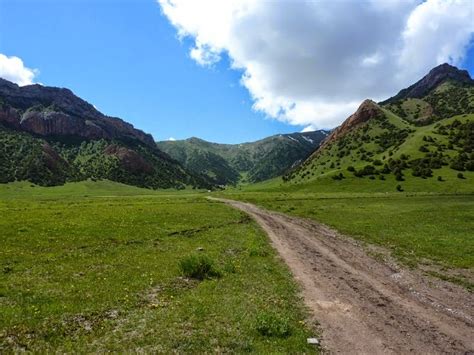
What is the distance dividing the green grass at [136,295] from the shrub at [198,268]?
0.55 m

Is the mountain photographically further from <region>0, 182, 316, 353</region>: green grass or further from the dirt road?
<region>0, 182, 316, 353</region>: green grass

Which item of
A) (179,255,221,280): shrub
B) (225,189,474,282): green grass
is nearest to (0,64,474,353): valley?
(179,255,221,280): shrub

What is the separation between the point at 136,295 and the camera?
20.0 metres

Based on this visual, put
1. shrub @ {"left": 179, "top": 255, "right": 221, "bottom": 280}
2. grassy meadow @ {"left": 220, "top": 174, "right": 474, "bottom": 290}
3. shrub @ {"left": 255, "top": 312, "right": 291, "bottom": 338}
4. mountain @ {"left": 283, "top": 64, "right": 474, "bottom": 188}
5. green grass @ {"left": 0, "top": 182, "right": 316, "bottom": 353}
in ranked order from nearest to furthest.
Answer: green grass @ {"left": 0, "top": 182, "right": 316, "bottom": 353}
shrub @ {"left": 255, "top": 312, "right": 291, "bottom": 338}
shrub @ {"left": 179, "top": 255, "right": 221, "bottom": 280}
grassy meadow @ {"left": 220, "top": 174, "right": 474, "bottom": 290}
mountain @ {"left": 283, "top": 64, "right": 474, "bottom": 188}

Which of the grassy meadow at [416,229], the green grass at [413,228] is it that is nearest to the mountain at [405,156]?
the grassy meadow at [416,229]

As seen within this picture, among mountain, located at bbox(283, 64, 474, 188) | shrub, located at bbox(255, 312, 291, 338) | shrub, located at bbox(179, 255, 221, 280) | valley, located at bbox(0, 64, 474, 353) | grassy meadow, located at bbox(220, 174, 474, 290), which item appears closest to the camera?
valley, located at bbox(0, 64, 474, 353)

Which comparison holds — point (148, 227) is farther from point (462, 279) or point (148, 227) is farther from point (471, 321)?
Answer: point (471, 321)

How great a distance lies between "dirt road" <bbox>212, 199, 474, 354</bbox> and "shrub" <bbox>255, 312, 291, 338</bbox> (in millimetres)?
1574

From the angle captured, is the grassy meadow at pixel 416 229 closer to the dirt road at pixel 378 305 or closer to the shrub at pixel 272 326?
the dirt road at pixel 378 305

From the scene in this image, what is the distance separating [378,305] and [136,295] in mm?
11991

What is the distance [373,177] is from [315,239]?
9183 centimetres

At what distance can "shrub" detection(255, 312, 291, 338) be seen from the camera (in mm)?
15500

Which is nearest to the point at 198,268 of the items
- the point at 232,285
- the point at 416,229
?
the point at 232,285

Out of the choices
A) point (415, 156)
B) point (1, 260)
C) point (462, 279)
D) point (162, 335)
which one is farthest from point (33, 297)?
point (415, 156)
